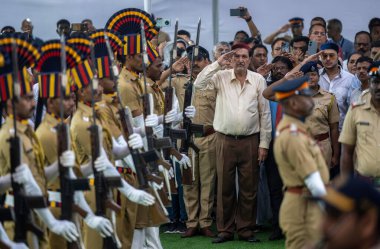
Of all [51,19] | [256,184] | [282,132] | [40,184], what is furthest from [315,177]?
[51,19]

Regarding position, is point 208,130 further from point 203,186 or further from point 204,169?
point 203,186

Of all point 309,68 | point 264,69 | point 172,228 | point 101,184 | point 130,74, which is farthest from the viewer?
point 172,228

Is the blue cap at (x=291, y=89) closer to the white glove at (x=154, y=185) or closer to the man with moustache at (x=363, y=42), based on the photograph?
the white glove at (x=154, y=185)

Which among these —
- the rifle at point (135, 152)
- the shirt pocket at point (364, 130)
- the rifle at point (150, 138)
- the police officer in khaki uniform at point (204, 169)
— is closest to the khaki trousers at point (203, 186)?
the police officer in khaki uniform at point (204, 169)

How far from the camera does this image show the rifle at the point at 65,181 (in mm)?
7633

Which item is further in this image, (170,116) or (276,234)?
(276,234)

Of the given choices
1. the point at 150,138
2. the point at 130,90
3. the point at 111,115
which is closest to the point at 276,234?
the point at 150,138

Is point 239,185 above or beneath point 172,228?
above

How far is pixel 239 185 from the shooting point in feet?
36.7

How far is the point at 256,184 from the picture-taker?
36.6 feet

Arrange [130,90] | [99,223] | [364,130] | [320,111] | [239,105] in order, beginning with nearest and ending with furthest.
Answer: [99,223], [364,130], [130,90], [320,111], [239,105]

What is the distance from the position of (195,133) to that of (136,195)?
266cm

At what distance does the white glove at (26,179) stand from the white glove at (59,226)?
0.48 feet

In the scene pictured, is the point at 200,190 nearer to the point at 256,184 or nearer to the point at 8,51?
the point at 256,184
